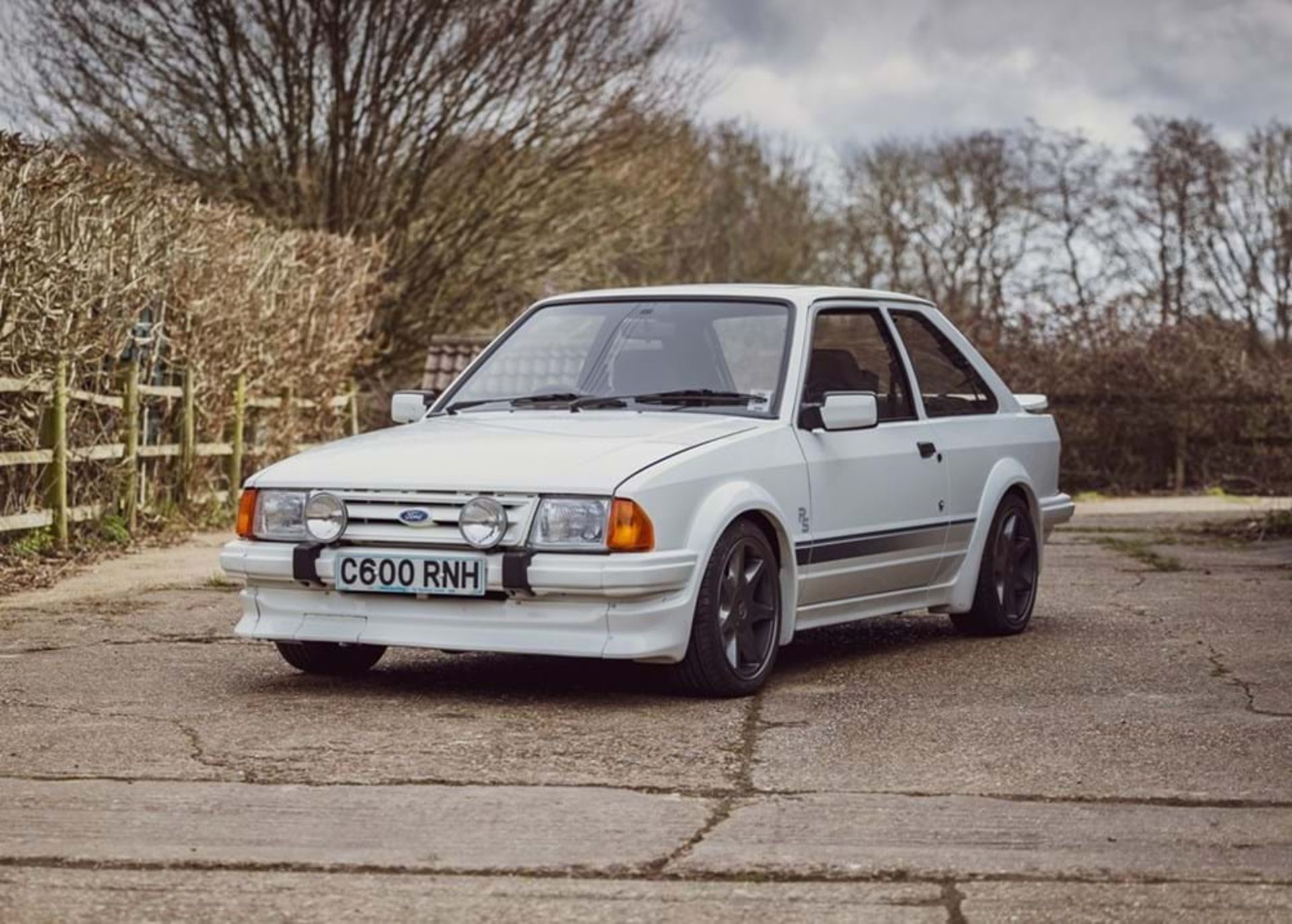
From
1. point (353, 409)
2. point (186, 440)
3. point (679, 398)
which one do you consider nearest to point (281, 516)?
point (679, 398)

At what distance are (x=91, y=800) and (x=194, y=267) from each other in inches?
445

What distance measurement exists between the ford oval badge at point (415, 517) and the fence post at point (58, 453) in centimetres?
673

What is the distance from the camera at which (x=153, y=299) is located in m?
15.7

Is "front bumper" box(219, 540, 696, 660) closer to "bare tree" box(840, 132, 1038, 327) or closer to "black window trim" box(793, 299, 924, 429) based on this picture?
"black window trim" box(793, 299, 924, 429)

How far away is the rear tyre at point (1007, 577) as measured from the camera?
32.0 ft

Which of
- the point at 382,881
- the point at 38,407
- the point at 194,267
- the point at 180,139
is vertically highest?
the point at 180,139

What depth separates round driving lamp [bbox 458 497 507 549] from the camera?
24.0ft

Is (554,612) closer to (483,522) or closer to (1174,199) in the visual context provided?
(483,522)

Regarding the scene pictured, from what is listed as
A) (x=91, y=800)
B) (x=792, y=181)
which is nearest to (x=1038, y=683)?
(x=91, y=800)

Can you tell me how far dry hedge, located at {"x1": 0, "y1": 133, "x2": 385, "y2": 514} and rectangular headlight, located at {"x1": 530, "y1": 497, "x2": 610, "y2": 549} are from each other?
6.30 m

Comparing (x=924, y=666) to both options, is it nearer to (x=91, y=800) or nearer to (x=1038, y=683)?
(x=1038, y=683)

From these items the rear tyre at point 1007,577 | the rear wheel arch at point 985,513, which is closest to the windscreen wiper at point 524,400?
the rear wheel arch at point 985,513

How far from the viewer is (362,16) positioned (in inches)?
1123

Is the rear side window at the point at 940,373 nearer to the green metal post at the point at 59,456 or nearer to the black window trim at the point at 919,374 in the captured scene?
the black window trim at the point at 919,374
